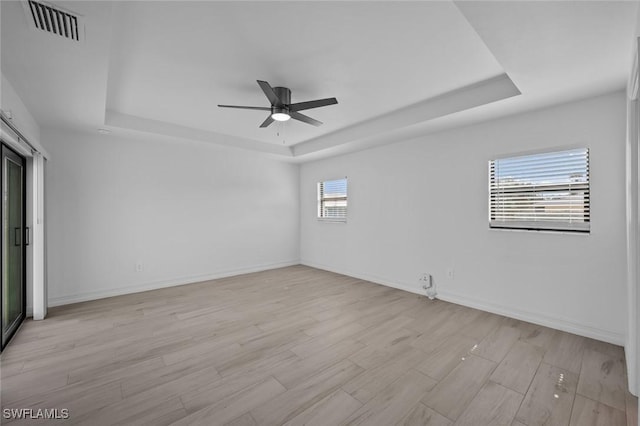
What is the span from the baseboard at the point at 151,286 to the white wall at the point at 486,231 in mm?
1717

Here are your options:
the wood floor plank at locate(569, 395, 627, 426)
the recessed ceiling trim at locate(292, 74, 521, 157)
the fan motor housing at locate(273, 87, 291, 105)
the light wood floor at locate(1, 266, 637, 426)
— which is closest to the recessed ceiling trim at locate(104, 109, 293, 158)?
the recessed ceiling trim at locate(292, 74, 521, 157)

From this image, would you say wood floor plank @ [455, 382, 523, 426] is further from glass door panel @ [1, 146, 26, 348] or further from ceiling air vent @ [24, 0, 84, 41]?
glass door panel @ [1, 146, 26, 348]

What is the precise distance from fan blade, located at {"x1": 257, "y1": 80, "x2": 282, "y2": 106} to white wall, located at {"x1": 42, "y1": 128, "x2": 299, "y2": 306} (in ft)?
8.08

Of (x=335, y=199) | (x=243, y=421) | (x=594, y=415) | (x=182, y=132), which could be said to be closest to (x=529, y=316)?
(x=594, y=415)

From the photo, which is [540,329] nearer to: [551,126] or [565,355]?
[565,355]

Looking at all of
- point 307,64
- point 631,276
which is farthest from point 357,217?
point 631,276

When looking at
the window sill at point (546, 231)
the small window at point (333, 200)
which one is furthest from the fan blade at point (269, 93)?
the window sill at point (546, 231)

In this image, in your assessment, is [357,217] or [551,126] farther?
[357,217]

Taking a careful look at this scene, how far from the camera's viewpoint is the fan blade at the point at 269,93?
246 centimetres

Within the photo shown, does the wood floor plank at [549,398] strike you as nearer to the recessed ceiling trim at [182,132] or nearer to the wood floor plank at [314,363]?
the wood floor plank at [314,363]

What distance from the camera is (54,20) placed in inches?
66.9

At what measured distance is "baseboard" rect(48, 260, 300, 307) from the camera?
3.82 m

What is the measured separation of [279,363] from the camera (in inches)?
91.6

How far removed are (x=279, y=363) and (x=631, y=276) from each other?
2720mm
